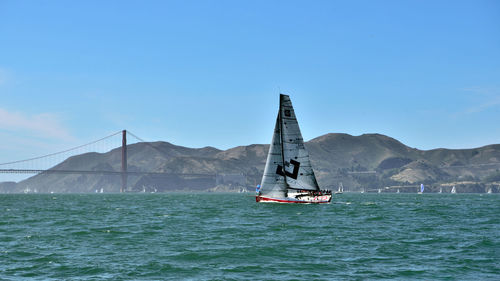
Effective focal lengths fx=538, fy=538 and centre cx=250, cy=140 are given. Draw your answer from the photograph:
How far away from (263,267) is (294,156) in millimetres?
44733

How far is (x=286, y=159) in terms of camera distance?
65625 mm

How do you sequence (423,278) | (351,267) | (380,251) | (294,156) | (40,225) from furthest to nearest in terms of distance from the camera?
(294,156), (40,225), (380,251), (351,267), (423,278)

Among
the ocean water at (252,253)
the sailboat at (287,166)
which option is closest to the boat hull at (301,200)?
the sailboat at (287,166)

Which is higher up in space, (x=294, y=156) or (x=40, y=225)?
(x=294, y=156)

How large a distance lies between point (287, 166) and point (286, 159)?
88cm

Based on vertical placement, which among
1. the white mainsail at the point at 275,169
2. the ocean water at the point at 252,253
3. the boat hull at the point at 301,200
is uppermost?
the white mainsail at the point at 275,169

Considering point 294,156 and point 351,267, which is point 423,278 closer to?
point 351,267

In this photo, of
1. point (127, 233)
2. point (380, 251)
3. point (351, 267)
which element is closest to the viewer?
point (351, 267)

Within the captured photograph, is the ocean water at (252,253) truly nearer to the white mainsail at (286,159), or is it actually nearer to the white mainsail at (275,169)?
the white mainsail at (286,159)

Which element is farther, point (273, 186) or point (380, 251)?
point (273, 186)

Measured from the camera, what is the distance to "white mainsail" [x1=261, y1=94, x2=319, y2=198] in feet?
215

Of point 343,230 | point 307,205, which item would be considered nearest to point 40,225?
point 343,230

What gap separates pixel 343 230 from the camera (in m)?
35.8

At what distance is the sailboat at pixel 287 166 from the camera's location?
6544cm
